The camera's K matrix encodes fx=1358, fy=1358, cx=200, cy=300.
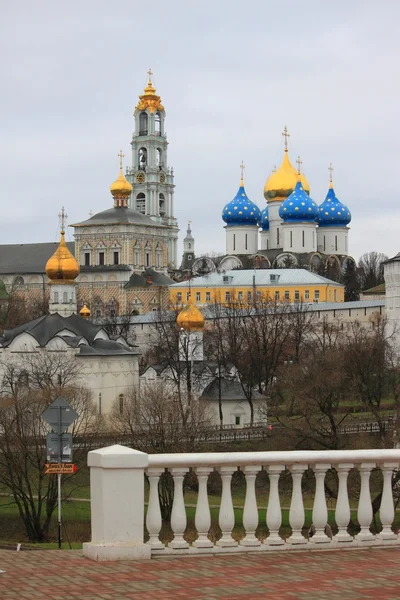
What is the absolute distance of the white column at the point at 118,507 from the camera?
7.74m

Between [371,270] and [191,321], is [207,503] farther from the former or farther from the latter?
[371,270]

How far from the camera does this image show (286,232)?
8050 cm

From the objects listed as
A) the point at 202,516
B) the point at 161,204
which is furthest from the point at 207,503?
the point at 161,204

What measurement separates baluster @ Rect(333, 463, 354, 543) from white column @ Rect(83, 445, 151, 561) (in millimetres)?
1249

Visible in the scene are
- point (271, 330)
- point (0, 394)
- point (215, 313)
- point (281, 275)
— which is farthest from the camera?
point (281, 275)

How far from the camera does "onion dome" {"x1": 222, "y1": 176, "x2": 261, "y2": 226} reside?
8412 centimetres

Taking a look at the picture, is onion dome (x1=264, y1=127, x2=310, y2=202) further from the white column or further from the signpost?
the white column

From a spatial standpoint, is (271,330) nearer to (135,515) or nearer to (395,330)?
(395,330)

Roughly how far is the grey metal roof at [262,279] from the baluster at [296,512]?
63.7 meters

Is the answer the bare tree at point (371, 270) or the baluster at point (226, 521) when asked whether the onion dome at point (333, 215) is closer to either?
the bare tree at point (371, 270)

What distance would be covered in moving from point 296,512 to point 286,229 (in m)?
72.6

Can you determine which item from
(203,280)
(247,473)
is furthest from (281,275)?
(247,473)

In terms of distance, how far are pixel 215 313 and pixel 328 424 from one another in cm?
2399

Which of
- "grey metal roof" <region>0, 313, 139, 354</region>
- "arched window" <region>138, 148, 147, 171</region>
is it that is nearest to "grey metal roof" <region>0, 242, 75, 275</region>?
"arched window" <region>138, 148, 147, 171</region>
